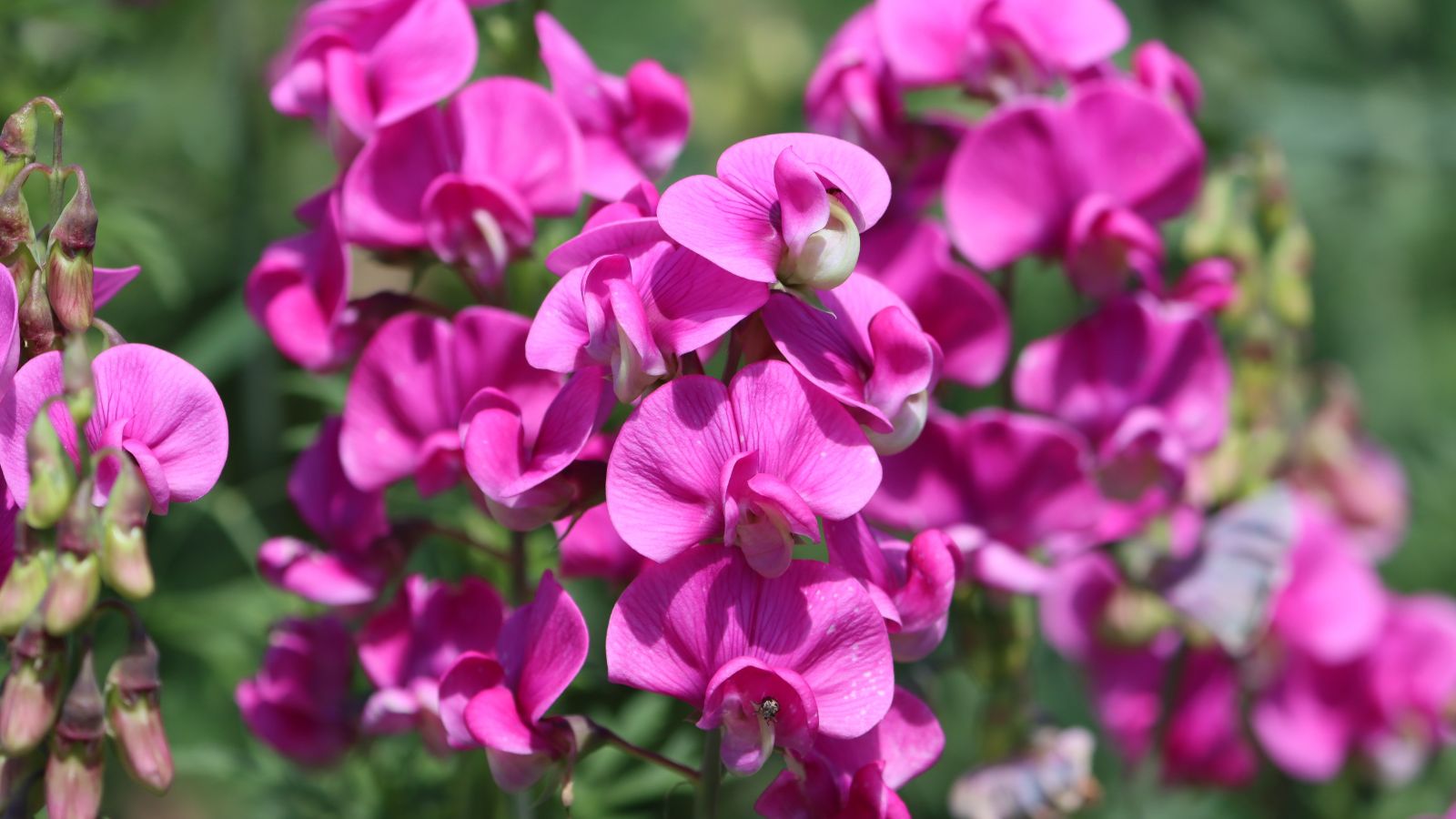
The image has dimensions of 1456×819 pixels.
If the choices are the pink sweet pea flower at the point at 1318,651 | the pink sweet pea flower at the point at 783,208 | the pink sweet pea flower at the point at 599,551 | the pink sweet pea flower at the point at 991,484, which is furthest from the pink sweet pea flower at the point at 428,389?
the pink sweet pea flower at the point at 1318,651

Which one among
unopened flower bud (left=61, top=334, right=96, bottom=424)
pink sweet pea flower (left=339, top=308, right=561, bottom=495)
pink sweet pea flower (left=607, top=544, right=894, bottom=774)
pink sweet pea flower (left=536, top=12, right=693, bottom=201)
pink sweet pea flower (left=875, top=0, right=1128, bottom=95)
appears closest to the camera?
unopened flower bud (left=61, top=334, right=96, bottom=424)

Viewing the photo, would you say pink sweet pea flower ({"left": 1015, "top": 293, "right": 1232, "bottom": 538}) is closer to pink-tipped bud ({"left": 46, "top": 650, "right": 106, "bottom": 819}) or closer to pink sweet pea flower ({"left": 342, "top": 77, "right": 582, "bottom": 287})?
pink sweet pea flower ({"left": 342, "top": 77, "right": 582, "bottom": 287})

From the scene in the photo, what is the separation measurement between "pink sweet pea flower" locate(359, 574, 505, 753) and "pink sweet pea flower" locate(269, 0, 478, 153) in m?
0.35

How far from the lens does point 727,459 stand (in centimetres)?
86

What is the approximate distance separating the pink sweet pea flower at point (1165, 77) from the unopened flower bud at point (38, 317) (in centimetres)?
89

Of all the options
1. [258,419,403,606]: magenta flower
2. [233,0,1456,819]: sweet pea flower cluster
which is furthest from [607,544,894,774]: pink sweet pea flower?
[258,419,403,606]: magenta flower

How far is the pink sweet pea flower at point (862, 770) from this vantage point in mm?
882

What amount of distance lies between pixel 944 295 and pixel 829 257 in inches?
13.6

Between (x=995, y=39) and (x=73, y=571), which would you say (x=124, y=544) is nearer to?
(x=73, y=571)

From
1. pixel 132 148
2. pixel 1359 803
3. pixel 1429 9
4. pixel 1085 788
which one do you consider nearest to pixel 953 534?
pixel 1085 788

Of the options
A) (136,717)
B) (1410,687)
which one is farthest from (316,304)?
(1410,687)

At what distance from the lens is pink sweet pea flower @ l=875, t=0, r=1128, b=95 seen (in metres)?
1.26

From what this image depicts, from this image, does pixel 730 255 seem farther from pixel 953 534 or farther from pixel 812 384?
pixel 953 534

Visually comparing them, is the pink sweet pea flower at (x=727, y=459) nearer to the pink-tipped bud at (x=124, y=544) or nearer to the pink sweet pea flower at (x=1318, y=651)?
the pink-tipped bud at (x=124, y=544)
